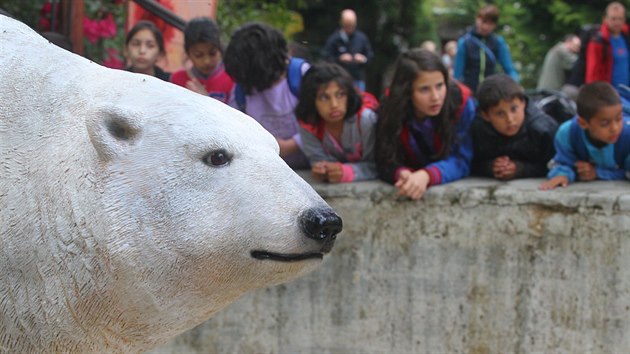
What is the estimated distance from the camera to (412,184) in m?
3.60

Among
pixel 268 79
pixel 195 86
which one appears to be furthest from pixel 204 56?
pixel 268 79

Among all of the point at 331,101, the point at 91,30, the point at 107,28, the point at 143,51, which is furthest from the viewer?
the point at 107,28

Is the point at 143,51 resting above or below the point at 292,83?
above

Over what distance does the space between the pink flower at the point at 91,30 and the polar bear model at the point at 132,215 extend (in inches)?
138

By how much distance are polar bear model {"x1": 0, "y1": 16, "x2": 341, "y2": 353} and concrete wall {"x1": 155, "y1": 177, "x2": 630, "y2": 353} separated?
5.89 ft

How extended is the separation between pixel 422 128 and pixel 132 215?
220 centimetres

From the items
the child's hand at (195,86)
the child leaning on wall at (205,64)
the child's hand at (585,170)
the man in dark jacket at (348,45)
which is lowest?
the child's hand at (585,170)

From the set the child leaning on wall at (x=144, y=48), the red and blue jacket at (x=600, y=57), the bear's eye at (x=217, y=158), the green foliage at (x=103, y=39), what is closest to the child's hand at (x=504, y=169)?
the child leaning on wall at (x=144, y=48)

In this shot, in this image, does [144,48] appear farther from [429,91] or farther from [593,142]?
[593,142]

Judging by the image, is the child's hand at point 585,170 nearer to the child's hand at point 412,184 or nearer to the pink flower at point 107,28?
the child's hand at point 412,184

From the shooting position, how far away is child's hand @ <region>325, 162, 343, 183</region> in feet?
12.3

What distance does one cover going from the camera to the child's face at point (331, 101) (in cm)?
369

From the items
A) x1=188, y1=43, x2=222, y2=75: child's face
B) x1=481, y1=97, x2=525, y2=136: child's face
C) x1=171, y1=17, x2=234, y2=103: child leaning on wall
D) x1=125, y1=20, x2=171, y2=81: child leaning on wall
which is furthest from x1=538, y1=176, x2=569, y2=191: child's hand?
x1=125, y1=20, x2=171, y2=81: child leaning on wall

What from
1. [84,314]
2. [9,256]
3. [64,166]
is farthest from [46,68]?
[84,314]
